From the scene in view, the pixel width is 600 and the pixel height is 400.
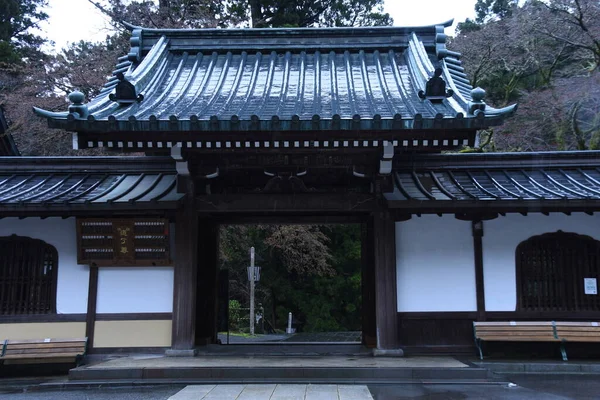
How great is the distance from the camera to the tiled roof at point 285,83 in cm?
789

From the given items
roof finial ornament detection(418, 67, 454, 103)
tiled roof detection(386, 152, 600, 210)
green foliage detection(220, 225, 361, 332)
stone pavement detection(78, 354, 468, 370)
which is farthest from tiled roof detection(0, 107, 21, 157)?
green foliage detection(220, 225, 361, 332)

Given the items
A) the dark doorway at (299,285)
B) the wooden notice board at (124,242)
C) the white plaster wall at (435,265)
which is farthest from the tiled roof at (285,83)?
the dark doorway at (299,285)

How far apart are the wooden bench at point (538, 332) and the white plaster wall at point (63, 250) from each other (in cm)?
724

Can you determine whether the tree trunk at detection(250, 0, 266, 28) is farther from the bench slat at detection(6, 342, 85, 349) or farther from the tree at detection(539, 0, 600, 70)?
the bench slat at detection(6, 342, 85, 349)

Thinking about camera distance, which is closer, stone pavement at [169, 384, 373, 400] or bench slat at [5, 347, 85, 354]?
stone pavement at [169, 384, 373, 400]

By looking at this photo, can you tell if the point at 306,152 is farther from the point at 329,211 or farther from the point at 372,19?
the point at 372,19

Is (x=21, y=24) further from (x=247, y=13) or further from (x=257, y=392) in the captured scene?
(x=257, y=392)

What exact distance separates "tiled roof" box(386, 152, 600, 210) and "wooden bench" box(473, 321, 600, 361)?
6.98 ft

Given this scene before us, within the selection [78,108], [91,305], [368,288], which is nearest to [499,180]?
[368,288]

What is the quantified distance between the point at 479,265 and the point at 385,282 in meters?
1.86

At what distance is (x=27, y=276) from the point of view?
9719 millimetres

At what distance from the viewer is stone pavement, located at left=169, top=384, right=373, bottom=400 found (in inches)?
269

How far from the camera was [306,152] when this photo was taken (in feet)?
29.1

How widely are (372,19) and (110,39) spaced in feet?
43.9
